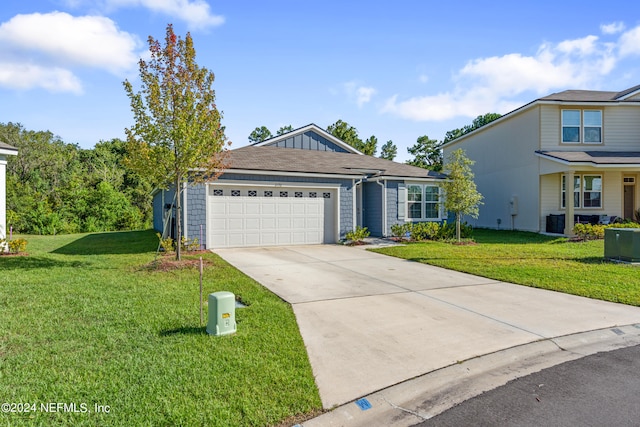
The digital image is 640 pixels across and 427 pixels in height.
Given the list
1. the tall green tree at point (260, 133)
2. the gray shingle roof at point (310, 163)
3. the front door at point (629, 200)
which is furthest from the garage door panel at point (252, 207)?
the tall green tree at point (260, 133)

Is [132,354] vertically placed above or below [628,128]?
below

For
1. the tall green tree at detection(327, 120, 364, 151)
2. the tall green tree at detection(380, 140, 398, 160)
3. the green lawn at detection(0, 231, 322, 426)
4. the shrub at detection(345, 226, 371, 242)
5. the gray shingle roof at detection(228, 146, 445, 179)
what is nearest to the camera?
the green lawn at detection(0, 231, 322, 426)

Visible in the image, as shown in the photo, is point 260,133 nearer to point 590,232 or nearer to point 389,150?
point 389,150

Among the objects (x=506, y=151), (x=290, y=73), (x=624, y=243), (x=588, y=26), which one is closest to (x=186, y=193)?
(x=290, y=73)

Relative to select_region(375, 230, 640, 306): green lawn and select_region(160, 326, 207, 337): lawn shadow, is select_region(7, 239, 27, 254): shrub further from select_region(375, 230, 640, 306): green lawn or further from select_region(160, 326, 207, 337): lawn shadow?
select_region(375, 230, 640, 306): green lawn

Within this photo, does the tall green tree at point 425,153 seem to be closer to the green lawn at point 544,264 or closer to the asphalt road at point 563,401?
the green lawn at point 544,264

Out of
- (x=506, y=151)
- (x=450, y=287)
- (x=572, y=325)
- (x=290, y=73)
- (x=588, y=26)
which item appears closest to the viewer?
A: (x=572, y=325)

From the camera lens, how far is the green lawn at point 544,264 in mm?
7270

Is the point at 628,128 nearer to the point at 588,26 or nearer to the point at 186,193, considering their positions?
the point at 588,26

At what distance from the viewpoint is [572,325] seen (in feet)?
17.0

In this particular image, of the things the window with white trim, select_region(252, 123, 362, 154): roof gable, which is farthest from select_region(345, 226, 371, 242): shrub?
select_region(252, 123, 362, 154): roof gable

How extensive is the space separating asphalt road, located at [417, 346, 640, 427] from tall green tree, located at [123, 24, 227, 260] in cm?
813

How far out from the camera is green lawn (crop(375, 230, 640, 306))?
7.27 meters

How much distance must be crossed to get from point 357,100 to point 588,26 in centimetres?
870
